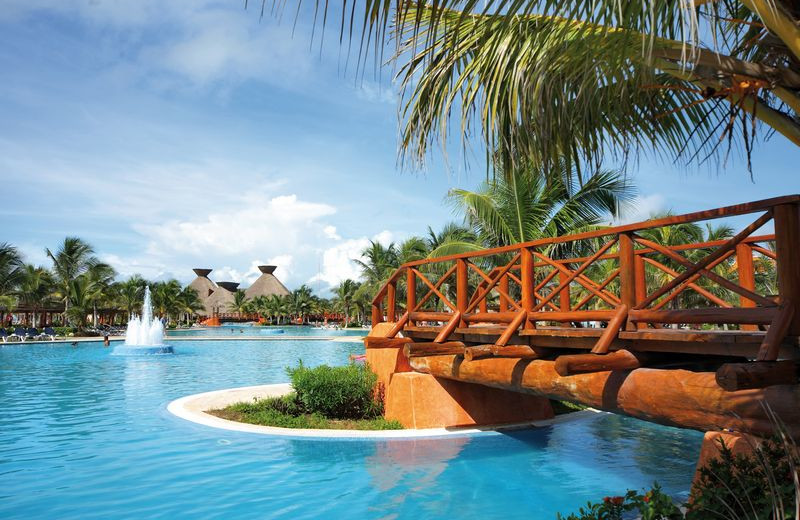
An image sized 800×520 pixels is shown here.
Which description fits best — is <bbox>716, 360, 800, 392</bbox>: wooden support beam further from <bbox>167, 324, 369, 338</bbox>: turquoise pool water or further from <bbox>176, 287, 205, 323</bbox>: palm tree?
<bbox>176, 287, 205, 323</bbox>: palm tree

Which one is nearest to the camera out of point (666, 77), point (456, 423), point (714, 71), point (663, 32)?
point (714, 71)

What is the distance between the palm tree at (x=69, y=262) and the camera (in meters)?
45.6

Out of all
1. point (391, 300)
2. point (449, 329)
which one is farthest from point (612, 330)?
point (391, 300)

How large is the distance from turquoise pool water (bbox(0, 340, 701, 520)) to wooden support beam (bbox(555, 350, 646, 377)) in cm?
244

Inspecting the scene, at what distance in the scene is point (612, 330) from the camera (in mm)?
5914

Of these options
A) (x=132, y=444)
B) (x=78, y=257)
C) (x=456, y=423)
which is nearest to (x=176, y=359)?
(x=132, y=444)

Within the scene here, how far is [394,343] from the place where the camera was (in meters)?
11.4

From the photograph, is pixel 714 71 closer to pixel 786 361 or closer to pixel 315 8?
pixel 786 361

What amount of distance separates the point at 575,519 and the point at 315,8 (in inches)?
147

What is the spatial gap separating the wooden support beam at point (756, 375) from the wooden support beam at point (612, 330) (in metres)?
1.60

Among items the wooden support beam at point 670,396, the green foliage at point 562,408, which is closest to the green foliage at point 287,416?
the green foliage at point 562,408

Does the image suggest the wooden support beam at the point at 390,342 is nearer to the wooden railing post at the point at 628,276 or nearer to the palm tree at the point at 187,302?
the wooden railing post at the point at 628,276

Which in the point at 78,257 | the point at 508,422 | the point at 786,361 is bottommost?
the point at 508,422

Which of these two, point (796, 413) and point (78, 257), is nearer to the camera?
point (796, 413)
